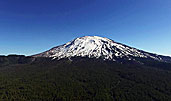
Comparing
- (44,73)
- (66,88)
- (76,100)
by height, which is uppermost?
(44,73)

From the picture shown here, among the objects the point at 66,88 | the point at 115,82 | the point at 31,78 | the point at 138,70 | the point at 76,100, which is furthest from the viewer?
the point at 138,70

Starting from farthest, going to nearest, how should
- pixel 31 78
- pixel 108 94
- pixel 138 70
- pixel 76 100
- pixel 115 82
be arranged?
pixel 138 70 → pixel 31 78 → pixel 115 82 → pixel 108 94 → pixel 76 100

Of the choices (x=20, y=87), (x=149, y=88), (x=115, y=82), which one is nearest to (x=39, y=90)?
(x=20, y=87)

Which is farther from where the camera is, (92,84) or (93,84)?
(92,84)

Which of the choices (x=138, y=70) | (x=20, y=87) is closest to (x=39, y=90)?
(x=20, y=87)

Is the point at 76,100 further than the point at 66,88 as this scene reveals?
No

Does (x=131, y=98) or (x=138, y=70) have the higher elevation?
(x=138, y=70)

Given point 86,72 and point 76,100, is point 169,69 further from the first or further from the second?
point 76,100
